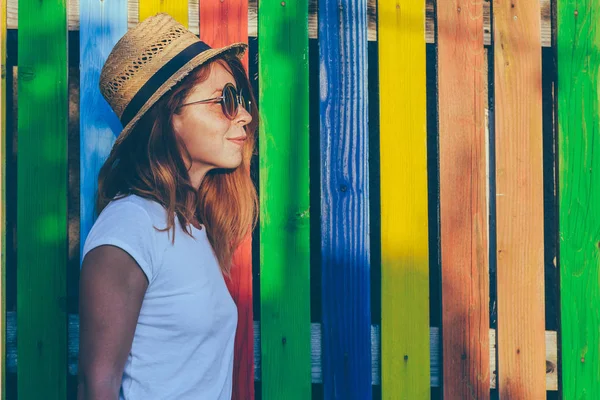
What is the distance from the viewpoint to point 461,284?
259 centimetres

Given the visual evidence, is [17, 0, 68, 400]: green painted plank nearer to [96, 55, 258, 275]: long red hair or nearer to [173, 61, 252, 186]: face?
[96, 55, 258, 275]: long red hair

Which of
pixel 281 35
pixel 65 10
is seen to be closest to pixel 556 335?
pixel 281 35

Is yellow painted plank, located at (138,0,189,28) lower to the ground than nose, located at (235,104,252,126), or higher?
higher

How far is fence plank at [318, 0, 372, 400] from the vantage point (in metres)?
2.56

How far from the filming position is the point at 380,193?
8.39ft

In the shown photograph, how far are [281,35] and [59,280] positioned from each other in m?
1.36

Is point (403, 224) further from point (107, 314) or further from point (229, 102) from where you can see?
point (107, 314)

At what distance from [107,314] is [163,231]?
0.93 feet

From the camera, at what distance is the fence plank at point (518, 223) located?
261cm

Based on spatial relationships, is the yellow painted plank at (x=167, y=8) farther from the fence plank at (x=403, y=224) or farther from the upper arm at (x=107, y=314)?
the upper arm at (x=107, y=314)

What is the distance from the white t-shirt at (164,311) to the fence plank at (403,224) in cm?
97

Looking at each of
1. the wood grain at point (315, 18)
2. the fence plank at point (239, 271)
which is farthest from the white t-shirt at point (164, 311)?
the wood grain at point (315, 18)

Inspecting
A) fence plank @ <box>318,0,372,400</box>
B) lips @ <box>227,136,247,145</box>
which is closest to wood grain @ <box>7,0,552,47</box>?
fence plank @ <box>318,0,372,400</box>

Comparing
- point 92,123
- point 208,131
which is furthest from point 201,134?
point 92,123
